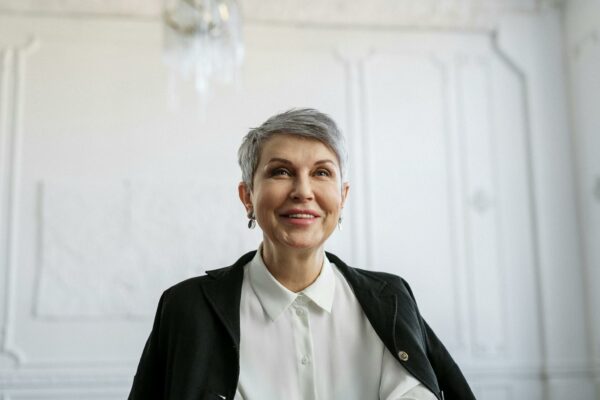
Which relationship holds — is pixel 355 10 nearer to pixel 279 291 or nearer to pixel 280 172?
pixel 280 172

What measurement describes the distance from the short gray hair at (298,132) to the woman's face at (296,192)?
2 cm

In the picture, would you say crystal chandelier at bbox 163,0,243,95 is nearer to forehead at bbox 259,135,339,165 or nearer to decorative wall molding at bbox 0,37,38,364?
decorative wall molding at bbox 0,37,38,364

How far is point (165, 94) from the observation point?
14.9ft

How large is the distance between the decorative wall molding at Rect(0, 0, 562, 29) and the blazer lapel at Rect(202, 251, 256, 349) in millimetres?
3746

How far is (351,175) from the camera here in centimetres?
462

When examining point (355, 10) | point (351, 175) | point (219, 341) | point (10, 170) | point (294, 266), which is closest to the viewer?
point (219, 341)

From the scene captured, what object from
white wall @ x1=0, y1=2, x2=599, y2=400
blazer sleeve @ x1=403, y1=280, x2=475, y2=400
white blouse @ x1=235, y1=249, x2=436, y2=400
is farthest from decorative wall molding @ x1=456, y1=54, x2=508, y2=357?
white blouse @ x1=235, y1=249, x2=436, y2=400

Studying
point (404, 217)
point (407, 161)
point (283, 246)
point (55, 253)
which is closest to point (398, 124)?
point (407, 161)

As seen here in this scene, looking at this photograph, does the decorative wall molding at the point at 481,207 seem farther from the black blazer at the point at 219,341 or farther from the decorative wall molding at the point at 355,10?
the black blazer at the point at 219,341

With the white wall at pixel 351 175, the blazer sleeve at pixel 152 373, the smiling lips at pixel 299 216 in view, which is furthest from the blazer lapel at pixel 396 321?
the white wall at pixel 351 175

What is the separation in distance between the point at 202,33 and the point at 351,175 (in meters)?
1.79

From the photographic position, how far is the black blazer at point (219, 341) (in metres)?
1.20

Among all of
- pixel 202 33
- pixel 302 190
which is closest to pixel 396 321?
pixel 302 190

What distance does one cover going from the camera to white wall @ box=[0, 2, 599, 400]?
4223 mm
